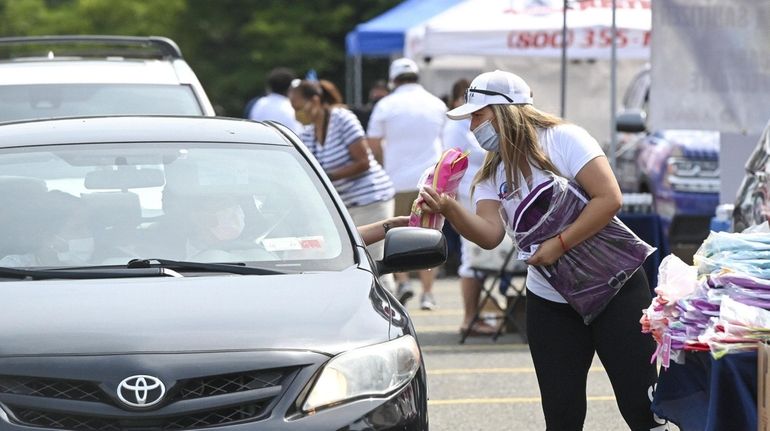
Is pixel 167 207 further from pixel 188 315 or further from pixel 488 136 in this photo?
pixel 488 136

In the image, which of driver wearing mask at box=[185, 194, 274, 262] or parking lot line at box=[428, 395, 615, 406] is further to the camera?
parking lot line at box=[428, 395, 615, 406]

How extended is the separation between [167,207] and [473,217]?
109 cm

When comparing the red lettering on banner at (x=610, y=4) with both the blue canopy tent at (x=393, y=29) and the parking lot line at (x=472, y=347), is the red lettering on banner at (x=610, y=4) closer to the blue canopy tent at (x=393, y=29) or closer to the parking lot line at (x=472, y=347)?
the blue canopy tent at (x=393, y=29)

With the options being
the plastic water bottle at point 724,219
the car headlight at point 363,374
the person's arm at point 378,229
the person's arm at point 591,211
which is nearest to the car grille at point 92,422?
the car headlight at point 363,374

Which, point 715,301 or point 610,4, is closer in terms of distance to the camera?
point 715,301

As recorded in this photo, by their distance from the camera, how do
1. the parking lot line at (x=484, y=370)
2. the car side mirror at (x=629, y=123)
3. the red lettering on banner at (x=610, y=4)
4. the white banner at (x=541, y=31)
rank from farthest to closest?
the red lettering on banner at (x=610, y=4) → the white banner at (x=541, y=31) → the car side mirror at (x=629, y=123) → the parking lot line at (x=484, y=370)

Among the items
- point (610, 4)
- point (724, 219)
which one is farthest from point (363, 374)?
point (610, 4)

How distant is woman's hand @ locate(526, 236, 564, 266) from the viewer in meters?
5.55

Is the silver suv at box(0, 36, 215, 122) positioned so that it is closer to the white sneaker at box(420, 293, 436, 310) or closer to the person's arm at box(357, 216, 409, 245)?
the person's arm at box(357, 216, 409, 245)

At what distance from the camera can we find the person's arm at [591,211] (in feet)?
18.1

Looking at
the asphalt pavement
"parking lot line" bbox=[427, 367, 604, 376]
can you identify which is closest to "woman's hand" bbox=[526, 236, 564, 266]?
the asphalt pavement

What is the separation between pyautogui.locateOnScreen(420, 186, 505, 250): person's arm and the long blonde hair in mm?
151

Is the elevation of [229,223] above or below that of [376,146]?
above

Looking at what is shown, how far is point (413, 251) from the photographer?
17.8 feet
